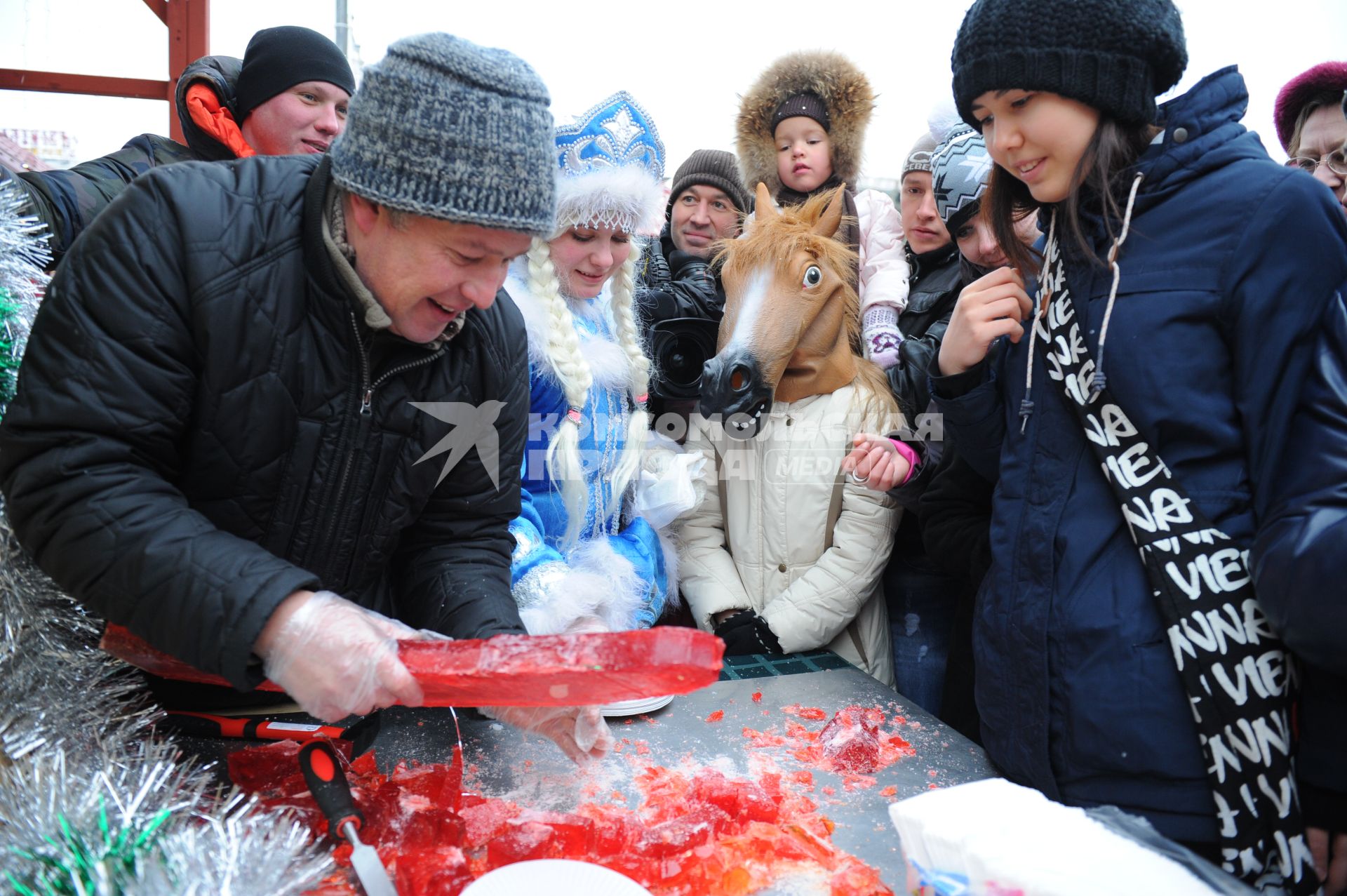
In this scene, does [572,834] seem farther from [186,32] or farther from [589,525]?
[186,32]

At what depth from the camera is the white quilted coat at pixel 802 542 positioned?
7.86ft

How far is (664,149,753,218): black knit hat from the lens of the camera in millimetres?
3406

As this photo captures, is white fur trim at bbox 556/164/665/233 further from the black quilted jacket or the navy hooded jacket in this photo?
the navy hooded jacket

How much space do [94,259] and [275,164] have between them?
0.31m

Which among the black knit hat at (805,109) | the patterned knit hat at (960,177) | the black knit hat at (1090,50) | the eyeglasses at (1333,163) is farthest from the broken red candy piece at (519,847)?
the black knit hat at (805,109)

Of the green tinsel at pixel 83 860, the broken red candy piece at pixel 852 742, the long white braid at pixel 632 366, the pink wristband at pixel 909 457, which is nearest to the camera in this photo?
the green tinsel at pixel 83 860

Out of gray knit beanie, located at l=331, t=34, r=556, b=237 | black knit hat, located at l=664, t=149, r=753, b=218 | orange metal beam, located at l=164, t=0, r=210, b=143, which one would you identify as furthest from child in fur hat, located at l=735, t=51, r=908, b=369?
orange metal beam, located at l=164, t=0, r=210, b=143

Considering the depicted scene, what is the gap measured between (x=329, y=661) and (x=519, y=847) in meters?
0.39

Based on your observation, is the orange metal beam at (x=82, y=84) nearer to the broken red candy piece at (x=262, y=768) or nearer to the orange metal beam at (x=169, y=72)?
the orange metal beam at (x=169, y=72)

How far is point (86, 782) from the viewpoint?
965 mm

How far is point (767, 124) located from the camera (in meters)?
3.14

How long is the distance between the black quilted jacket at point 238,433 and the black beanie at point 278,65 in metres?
1.50

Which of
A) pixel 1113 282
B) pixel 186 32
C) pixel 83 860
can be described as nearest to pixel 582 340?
pixel 1113 282

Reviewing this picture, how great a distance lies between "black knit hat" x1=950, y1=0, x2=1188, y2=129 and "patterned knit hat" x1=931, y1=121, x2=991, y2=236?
91 cm
